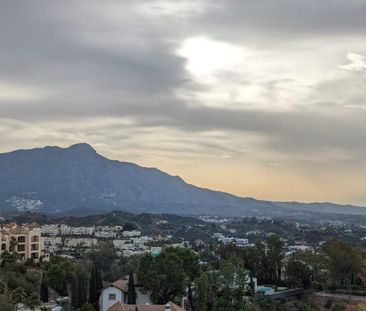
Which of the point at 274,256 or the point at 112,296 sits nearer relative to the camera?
the point at 112,296

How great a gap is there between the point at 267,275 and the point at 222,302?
92.2 feet

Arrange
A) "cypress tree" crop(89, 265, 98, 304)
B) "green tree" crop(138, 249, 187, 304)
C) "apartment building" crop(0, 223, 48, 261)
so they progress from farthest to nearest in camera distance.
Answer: "apartment building" crop(0, 223, 48, 261)
"cypress tree" crop(89, 265, 98, 304)
"green tree" crop(138, 249, 187, 304)

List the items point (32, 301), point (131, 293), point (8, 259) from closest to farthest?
1. point (32, 301)
2. point (131, 293)
3. point (8, 259)

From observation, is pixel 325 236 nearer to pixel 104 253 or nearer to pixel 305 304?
pixel 104 253

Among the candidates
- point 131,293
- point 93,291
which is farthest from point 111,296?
point 93,291

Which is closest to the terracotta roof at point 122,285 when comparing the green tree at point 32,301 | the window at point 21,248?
the green tree at point 32,301

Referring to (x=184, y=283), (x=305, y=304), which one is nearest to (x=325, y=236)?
(x=305, y=304)

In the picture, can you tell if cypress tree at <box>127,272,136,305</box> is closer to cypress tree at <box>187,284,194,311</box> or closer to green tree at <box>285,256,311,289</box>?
cypress tree at <box>187,284,194,311</box>

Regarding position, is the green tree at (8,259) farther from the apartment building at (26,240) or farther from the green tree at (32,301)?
the green tree at (32,301)

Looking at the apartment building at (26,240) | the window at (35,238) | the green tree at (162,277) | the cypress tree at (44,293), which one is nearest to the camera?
the green tree at (162,277)

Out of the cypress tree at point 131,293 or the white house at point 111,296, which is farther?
the white house at point 111,296

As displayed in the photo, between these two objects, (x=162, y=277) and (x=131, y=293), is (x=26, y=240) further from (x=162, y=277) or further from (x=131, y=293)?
(x=162, y=277)

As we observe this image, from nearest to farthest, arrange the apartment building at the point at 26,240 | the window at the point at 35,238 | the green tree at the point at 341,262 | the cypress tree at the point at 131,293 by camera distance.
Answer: the cypress tree at the point at 131,293 → the green tree at the point at 341,262 → the apartment building at the point at 26,240 → the window at the point at 35,238

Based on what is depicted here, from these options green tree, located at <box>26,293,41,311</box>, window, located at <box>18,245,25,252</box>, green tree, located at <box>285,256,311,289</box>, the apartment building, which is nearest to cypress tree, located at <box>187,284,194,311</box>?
green tree, located at <box>26,293,41,311</box>
